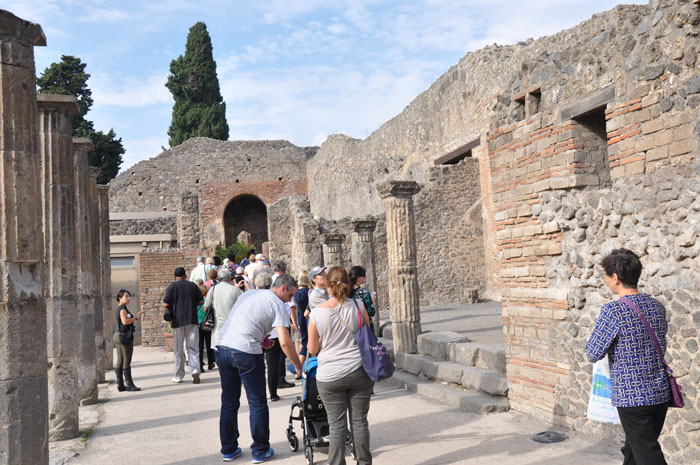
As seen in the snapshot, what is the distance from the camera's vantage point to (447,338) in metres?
8.81

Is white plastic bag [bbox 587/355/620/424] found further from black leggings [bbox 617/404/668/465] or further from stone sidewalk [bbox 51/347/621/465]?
stone sidewalk [bbox 51/347/621/465]

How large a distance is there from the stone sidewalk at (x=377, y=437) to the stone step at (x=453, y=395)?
4.5 inches

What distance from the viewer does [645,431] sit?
3.24 meters

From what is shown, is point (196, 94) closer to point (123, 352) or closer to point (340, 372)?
point (123, 352)

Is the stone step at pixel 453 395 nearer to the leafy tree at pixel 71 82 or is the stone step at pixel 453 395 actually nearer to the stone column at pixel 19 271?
the stone column at pixel 19 271

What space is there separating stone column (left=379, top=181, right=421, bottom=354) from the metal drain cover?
402 cm

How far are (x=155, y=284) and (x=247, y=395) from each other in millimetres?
11978

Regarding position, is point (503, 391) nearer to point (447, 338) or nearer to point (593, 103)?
point (447, 338)

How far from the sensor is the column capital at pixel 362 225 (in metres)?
12.1

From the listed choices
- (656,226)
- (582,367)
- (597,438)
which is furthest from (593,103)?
(597,438)

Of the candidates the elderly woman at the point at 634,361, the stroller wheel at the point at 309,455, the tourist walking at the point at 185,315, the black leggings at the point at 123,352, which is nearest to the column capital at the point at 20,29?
the stroller wheel at the point at 309,455

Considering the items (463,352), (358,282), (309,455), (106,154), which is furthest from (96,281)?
(106,154)

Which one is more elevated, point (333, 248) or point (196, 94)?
point (196, 94)

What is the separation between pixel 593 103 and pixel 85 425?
19.7 feet
